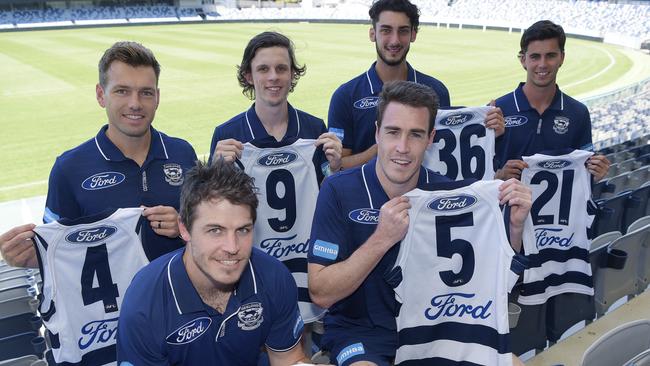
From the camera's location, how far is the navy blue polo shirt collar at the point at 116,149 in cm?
323

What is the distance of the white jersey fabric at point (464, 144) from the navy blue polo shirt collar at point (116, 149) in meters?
2.12

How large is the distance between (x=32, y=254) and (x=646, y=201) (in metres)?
5.32

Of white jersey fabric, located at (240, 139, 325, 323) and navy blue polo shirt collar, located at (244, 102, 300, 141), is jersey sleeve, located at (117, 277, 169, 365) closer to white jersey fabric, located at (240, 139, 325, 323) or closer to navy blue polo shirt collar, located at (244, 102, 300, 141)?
white jersey fabric, located at (240, 139, 325, 323)

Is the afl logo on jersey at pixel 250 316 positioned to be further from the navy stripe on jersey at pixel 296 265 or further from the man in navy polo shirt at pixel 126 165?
the navy stripe on jersey at pixel 296 265

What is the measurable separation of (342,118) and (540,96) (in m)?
1.71

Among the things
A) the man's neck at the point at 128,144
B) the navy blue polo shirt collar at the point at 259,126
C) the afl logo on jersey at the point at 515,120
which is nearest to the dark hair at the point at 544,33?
the afl logo on jersey at the point at 515,120

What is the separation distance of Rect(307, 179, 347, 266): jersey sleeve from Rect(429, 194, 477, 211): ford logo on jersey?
1.67 feet

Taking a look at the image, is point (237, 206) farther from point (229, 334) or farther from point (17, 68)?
Answer: point (17, 68)

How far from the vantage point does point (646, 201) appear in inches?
205

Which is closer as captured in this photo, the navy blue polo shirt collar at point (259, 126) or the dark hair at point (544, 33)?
the navy blue polo shirt collar at point (259, 126)

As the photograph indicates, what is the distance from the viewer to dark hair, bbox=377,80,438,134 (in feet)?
9.31

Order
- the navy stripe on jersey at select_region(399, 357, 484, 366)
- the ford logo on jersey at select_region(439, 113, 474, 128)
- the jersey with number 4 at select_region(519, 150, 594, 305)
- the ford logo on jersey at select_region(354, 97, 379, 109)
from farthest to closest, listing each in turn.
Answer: the ford logo on jersey at select_region(354, 97, 379, 109) < the ford logo on jersey at select_region(439, 113, 474, 128) < the jersey with number 4 at select_region(519, 150, 594, 305) < the navy stripe on jersey at select_region(399, 357, 484, 366)

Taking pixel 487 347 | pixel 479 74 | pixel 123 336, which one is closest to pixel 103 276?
Answer: pixel 123 336

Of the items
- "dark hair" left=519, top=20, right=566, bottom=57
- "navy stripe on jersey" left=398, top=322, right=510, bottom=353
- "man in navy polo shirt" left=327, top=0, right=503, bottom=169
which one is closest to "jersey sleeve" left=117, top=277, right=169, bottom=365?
"navy stripe on jersey" left=398, top=322, right=510, bottom=353
